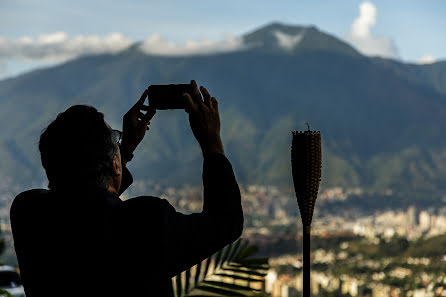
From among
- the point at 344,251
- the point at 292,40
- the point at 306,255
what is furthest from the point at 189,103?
the point at 292,40

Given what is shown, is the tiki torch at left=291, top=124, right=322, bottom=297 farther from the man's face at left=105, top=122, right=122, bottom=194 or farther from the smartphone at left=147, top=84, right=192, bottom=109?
the man's face at left=105, top=122, right=122, bottom=194

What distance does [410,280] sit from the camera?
44.7ft

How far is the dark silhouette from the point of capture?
0.89 m

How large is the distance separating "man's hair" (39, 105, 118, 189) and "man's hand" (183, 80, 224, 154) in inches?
4.9

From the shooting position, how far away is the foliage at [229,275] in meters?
1.88

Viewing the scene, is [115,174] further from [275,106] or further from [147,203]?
[275,106]

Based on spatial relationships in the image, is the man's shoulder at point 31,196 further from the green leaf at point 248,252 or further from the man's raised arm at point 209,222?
the green leaf at point 248,252

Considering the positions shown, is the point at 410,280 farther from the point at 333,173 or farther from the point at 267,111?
the point at 267,111

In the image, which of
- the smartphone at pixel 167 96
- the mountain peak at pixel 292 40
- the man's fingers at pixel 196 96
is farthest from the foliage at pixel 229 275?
the mountain peak at pixel 292 40

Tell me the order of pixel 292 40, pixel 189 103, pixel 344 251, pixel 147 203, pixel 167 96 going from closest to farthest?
pixel 147 203, pixel 189 103, pixel 167 96, pixel 344 251, pixel 292 40

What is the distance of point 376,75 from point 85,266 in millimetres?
122818

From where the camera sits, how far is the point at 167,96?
1139 millimetres

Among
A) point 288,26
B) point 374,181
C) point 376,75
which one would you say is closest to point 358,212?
point 374,181

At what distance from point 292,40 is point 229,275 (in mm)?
137797
